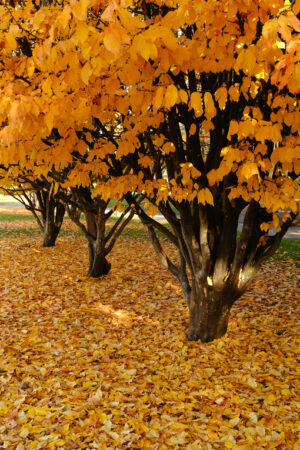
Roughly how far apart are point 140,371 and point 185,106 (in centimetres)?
330

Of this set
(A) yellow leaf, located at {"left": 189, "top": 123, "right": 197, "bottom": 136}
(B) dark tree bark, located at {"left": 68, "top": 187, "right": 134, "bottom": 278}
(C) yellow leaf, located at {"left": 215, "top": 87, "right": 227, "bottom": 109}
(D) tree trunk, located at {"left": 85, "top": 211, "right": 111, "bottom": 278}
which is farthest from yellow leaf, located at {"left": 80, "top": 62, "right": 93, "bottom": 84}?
(D) tree trunk, located at {"left": 85, "top": 211, "right": 111, "bottom": 278}

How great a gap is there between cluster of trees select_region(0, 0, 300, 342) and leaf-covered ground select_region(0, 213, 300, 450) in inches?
29.0

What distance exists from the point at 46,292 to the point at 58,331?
2171mm

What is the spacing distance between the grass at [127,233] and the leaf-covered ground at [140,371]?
3067mm

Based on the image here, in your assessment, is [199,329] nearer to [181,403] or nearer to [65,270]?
[181,403]

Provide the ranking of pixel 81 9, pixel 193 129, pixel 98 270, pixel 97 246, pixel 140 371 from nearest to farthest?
pixel 81 9
pixel 193 129
pixel 140 371
pixel 97 246
pixel 98 270

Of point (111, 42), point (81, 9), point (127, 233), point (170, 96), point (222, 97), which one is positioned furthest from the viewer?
point (127, 233)

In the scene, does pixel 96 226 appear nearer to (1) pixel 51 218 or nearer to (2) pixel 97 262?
(2) pixel 97 262

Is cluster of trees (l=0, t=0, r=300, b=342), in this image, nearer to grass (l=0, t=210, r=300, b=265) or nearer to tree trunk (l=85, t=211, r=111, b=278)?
tree trunk (l=85, t=211, r=111, b=278)

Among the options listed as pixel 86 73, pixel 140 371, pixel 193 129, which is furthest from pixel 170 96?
pixel 140 371

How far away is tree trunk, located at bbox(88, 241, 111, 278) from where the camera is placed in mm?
8727

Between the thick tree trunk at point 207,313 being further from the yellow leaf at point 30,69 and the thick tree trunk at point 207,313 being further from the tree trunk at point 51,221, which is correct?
the tree trunk at point 51,221

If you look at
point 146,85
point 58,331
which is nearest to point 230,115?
→ point 146,85

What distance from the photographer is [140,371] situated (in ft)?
15.1
